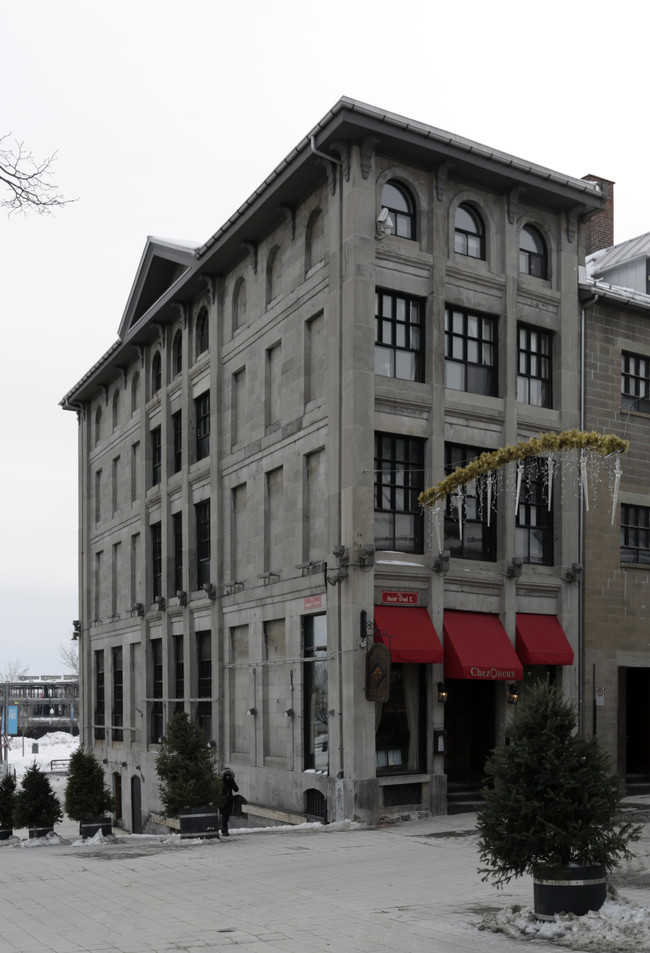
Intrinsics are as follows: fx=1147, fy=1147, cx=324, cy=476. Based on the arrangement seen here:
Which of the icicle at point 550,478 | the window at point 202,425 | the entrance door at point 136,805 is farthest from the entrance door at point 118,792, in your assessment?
the icicle at point 550,478

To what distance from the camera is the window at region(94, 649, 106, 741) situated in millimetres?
47625

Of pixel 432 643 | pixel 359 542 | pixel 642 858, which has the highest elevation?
pixel 359 542

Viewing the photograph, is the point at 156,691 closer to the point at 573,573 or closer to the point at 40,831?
the point at 40,831

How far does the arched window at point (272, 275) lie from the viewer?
103 feet

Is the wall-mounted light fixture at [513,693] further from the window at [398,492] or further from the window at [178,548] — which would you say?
the window at [178,548]

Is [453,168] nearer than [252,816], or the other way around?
[453,168]

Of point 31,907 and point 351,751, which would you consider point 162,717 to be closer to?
point 351,751

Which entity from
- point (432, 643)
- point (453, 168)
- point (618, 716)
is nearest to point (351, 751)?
point (432, 643)

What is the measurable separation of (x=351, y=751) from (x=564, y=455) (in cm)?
934

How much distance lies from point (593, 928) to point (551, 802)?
4.24 ft

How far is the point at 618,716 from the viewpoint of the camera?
98.6 feet

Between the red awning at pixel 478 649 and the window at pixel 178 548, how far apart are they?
14210 mm

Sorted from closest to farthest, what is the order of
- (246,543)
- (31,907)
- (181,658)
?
(31,907) → (246,543) → (181,658)

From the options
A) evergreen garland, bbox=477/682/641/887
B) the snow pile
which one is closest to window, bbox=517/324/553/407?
evergreen garland, bbox=477/682/641/887
